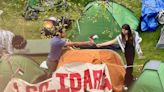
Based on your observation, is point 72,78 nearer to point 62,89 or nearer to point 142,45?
point 62,89

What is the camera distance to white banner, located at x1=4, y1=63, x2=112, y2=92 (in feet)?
26.4

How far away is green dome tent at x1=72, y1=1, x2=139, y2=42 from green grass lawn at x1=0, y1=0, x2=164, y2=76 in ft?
1.12

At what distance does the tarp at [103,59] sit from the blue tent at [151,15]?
134 inches

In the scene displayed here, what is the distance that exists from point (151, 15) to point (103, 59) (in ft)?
12.7

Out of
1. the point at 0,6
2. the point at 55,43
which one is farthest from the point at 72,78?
the point at 0,6

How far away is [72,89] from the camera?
819 centimetres

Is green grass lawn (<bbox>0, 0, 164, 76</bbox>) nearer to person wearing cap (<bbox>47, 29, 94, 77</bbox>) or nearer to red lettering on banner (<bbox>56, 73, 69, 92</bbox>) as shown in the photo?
person wearing cap (<bbox>47, 29, 94, 77</bbox>)

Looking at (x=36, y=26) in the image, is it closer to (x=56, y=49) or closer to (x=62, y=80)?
(x=56, y=49)

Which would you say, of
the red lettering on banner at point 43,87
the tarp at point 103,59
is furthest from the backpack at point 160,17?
the red lettering on banner at point 43,87

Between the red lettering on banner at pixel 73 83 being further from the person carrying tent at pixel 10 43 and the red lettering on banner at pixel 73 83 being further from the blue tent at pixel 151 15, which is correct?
the blue tent at pixel 151 15

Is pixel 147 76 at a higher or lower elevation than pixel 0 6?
lower

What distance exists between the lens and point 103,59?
845 cm

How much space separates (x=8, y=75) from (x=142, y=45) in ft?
12.7

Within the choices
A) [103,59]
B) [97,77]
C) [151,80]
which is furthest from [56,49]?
[151,80]
